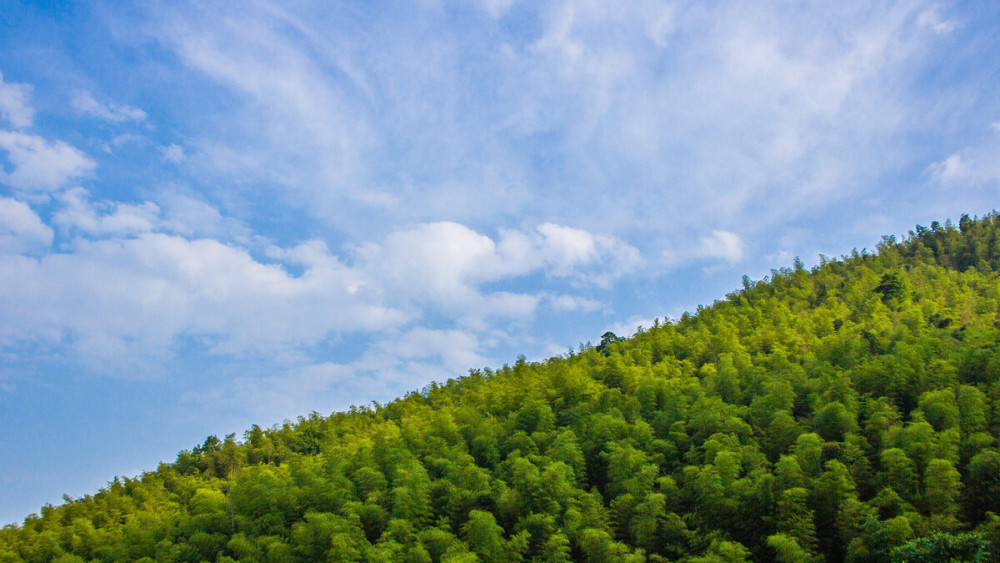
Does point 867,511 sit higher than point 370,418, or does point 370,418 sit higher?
point 370,418

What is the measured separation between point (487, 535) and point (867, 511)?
32.8 ft

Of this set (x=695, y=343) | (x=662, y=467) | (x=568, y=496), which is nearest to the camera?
(x=568, y=496)

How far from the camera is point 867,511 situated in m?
A: 14.9

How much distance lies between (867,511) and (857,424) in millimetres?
4762

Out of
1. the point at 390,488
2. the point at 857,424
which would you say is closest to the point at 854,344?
the point at 857,424

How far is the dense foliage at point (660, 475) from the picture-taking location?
51.3 feet

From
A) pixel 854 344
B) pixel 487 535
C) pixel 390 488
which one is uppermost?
pixel 854 344

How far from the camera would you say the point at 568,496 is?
703 inches

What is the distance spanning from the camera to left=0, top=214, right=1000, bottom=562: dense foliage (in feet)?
51.3

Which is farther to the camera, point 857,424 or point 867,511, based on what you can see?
point 857,424

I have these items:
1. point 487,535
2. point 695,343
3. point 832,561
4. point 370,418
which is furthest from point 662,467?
point 370,418

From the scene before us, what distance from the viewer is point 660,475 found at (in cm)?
1944

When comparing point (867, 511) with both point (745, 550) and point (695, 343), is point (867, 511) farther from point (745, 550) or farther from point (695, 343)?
point (695, 343)

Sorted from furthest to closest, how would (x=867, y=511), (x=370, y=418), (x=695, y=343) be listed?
(x=370, y=418) < (x=695, y=343) < (x=867, y=511)
